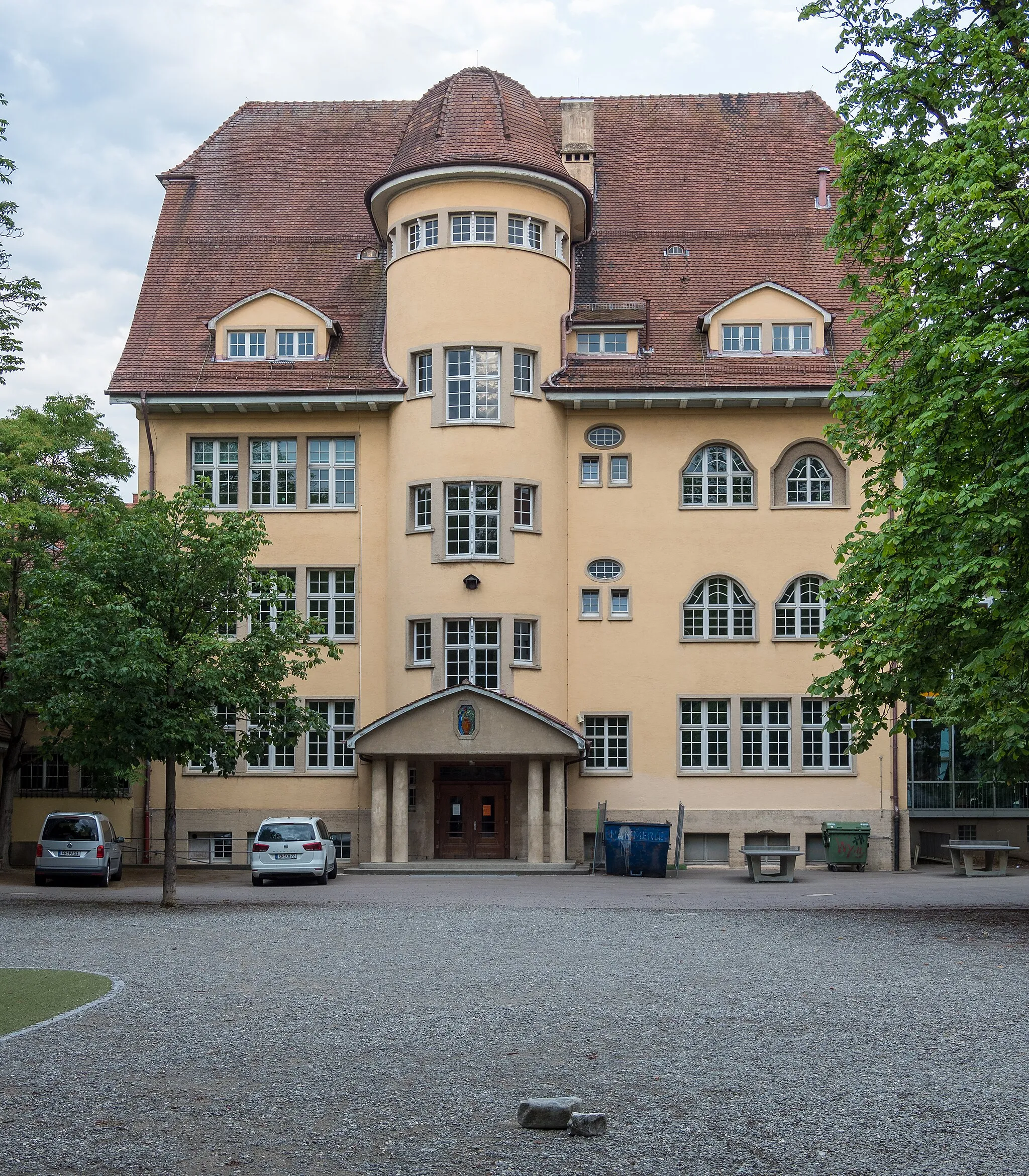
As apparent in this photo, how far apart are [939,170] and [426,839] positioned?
21.6 metres

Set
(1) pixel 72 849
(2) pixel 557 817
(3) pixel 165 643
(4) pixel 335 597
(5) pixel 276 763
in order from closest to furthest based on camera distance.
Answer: (3) pixel 165 643, (1) pixel 72 849, (2) pixel 557 817, (5) pixel 276 763, (4) pixel 335 597

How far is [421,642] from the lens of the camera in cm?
3538

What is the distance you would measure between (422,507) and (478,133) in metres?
9.24

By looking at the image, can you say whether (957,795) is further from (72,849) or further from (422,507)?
(72,849)

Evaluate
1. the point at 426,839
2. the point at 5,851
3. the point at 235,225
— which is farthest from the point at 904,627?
the point at 235,225

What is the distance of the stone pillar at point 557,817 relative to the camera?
33.7 m

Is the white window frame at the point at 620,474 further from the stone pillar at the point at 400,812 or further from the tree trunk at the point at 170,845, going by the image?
the tree trunk at the point at 170,845

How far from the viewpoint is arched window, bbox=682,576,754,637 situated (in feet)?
118

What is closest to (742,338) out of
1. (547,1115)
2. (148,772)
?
(148,772)

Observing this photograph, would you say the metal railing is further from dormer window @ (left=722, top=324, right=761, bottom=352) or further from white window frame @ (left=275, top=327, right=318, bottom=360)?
white window frame @ (left=275, top=327, right=318, bottom=360)

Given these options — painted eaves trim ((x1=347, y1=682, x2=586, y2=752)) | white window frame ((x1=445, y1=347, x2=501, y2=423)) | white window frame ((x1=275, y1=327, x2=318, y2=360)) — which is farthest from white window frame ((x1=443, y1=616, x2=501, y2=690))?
white window frame ((x1=275, y1=327, x2=318, y2=360))

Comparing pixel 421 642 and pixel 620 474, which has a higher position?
pixel 620 474

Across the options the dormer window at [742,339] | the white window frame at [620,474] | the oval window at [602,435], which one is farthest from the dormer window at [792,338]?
the white window frame at [620,474]

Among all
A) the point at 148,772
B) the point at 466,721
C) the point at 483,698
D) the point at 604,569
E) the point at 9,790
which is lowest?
the point at 9,790
